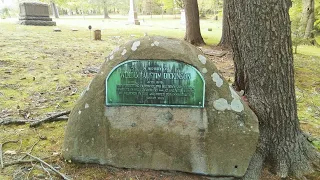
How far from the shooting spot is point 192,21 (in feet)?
40.1

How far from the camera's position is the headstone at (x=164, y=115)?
2977mm

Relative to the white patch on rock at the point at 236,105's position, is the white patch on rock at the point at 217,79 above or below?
above

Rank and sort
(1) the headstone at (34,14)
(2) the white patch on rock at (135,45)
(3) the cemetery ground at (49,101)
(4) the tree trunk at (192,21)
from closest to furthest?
(2) the white patch on rock at (135,45)
(3) the cemetery ground at (49,101)
(4) the tree trunk at (192,21)
(1) the headstone at (34,14)

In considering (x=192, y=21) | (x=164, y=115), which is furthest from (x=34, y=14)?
(x=164, y=115)

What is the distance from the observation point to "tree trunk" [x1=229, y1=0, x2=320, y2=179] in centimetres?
289

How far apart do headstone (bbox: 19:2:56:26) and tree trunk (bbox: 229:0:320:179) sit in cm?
1825

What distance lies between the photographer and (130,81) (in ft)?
10.0

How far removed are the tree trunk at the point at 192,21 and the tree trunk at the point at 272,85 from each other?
364 inches

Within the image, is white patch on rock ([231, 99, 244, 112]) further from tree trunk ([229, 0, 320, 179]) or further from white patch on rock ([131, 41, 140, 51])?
white patch on rock ([131, 41, 140, 51])

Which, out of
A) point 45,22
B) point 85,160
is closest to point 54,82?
point 85,160

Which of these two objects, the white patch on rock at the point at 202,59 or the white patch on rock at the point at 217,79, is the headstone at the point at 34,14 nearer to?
the white patch on rock at the point at 202,59

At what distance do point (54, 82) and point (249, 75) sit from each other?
4644 mm

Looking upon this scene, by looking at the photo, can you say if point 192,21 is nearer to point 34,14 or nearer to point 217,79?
point 217,79

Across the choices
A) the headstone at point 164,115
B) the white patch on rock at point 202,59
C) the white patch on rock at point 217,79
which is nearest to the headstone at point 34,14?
the headstone at point 164,115
